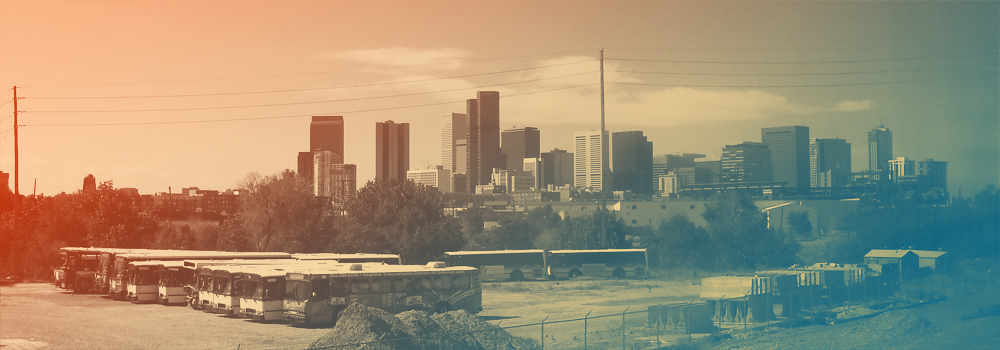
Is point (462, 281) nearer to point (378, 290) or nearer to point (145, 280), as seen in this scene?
point (378, 290)

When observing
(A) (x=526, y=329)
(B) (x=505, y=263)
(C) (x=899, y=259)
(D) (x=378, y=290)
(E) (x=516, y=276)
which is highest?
(D) (x=378, y=290)

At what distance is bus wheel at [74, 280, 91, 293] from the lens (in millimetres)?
48375

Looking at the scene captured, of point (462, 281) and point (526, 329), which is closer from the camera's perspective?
point (526, 329)

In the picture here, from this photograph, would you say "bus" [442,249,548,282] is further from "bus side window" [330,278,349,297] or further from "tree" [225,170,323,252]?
"bus side window" [330,278,349,297]

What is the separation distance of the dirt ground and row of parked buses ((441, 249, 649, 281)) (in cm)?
2089

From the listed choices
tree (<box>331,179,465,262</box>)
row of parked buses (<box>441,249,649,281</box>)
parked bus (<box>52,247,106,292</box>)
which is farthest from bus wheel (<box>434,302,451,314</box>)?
tree (<box>331,179,465,262</box>)

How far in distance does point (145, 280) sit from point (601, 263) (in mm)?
42630

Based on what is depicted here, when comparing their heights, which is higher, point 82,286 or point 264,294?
point 264,294

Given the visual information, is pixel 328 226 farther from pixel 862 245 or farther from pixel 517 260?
pixel 862 245

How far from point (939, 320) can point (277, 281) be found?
32.7m

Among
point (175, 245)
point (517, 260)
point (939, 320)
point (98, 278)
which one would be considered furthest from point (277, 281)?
point (175, 245)

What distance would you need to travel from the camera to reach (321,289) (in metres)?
31.2

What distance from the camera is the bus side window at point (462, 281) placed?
3606 centimetres

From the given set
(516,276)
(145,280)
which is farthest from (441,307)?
(516,276)
